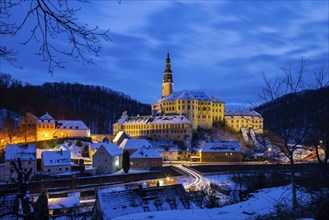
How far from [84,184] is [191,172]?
12.9 metres

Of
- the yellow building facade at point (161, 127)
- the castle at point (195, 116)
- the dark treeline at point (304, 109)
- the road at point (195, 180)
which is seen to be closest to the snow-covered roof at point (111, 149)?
the road at point (195, 180)

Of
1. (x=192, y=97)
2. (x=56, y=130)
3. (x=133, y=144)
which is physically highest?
(x=192, y=97)

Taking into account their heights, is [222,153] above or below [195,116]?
below

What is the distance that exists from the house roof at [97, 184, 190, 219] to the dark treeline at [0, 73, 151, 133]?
54140mm

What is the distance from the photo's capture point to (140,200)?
55.0 feet

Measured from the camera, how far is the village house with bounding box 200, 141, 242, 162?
163 ft

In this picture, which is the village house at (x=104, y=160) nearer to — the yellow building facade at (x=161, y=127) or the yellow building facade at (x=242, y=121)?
the yellow building facade at (x=161, y=127)

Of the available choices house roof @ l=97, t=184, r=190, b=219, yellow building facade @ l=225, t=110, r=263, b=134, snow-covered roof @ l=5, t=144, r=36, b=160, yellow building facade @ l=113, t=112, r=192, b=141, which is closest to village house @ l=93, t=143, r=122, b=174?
snow-covered roof @ l=5, t=144, r=36, b=160

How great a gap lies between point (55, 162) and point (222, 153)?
25.9m

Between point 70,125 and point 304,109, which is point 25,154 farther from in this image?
point 304,109

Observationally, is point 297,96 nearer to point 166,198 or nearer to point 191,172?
point 166,198

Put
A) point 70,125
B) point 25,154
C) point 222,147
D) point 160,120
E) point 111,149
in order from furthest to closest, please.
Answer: point 160,120 → point 70,125 → point 222,147 → point 111,149 → point 25,154

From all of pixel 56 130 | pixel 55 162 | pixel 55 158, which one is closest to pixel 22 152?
pixel 55 158

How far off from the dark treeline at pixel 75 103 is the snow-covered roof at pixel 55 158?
102ft
